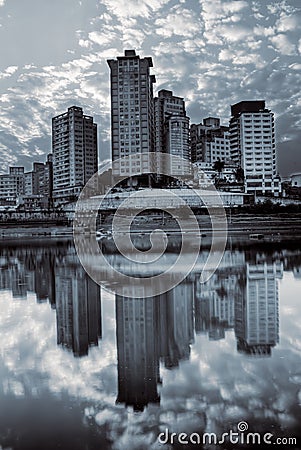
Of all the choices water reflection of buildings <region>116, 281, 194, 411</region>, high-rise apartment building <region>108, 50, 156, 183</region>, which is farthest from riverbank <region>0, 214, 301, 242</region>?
water reflection of buildings <region>116, 281, 194, 411</region>

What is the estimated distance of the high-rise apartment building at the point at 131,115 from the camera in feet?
247

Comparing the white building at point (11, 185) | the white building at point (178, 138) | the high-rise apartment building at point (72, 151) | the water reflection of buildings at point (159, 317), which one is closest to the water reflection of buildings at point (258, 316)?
the water reflection of buildings at point (159, 317)

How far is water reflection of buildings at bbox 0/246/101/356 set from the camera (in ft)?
31.2

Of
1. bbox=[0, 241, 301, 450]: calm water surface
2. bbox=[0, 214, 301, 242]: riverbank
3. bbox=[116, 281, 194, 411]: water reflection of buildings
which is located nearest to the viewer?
bbox=[0, 241, 301, 450]: calm water surface

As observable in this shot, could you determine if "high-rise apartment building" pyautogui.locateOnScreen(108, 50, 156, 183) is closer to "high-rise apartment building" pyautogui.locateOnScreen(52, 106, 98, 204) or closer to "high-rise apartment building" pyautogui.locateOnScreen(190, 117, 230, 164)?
"high-rise apartment building" pyautogui.locateOnScreen(52, 106, 98, 204)

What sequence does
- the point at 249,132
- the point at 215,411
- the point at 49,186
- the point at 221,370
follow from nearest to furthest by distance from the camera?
the point at 215,411 < the point at 221,370 < the point at 249,132 < the point at 49,186

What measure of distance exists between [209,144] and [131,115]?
3281 cm

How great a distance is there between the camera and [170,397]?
605 cm

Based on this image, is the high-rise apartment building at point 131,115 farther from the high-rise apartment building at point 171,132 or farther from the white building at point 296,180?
the white building at point 296,180

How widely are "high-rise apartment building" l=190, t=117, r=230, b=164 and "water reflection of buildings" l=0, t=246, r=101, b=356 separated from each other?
268 ft

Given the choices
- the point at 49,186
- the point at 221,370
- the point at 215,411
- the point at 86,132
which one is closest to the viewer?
the point at 215,411

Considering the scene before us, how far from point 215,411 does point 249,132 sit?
9514 centimetres

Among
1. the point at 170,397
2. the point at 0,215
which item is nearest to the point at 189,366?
the point at 170,397

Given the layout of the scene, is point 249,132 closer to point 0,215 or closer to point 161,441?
point 0,215
